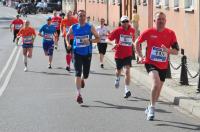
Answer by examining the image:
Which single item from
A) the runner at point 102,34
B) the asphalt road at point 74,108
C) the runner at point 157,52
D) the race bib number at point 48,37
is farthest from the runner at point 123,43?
the race bib number at point 48,37

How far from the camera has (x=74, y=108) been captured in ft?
40.2

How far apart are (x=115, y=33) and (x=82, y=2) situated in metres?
56.7

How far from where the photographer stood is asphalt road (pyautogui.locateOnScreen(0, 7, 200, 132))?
400 inches

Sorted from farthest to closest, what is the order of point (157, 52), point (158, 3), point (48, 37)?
point (158, 3), point (48, 37), point (157, 52)

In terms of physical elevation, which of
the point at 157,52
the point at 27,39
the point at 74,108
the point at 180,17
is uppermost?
the point at 180,17

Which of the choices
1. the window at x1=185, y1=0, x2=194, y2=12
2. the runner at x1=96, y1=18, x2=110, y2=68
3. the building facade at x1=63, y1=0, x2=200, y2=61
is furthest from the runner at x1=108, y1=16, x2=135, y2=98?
the window at x1=185, y1=0, x2=194, y2=12

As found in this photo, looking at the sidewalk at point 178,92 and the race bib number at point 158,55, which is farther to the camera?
the sidewalk at point 178,92

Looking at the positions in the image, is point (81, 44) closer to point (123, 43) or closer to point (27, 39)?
point (123, 43)

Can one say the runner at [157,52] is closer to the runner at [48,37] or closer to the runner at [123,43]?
the runner at [123,43]

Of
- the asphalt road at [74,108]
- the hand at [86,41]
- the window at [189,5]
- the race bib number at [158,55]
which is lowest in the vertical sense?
the asphalt road at [74,108]

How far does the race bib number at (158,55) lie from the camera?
10.9 metres

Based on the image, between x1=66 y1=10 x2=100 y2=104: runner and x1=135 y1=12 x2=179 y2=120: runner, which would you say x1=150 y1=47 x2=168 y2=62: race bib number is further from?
x1=66 y1=10 x2=100 y2=104: runner

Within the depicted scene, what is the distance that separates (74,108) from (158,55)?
87.8 inches

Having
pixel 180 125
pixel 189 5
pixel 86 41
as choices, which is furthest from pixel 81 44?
pixel 189 5
